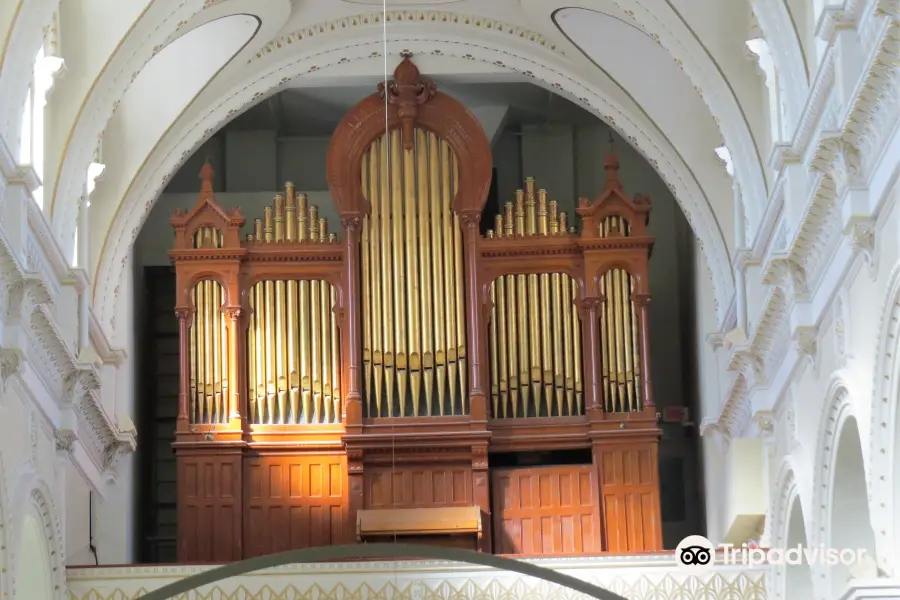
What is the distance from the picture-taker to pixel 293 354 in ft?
61.2

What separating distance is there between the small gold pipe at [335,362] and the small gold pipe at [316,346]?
12 cm

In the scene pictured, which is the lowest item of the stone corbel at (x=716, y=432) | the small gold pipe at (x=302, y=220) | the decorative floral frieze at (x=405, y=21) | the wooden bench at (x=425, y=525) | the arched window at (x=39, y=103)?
the wooden bench at (x=425, y=525)

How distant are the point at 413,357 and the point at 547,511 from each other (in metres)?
2.02

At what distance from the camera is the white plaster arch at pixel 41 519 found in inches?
531

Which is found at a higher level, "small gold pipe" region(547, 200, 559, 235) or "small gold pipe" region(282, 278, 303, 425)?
"small gold pipe" region(547, 200, 559, 235)

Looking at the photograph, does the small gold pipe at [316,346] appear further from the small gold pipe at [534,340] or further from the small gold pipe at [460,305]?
the small gold pipe at [534,340]

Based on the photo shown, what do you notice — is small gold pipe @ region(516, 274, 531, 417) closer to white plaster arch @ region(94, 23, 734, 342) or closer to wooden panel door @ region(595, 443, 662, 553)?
wooden panel door @ region(595, 443, 662, 553)

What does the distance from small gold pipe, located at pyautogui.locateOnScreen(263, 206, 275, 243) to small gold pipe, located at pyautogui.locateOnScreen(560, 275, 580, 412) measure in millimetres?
2961

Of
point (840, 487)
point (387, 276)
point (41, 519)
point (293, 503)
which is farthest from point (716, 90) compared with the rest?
point (41, 519)

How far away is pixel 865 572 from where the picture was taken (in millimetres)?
12602

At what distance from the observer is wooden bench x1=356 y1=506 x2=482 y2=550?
56.7ft

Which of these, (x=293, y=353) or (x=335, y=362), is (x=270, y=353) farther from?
(x=335, y=362)

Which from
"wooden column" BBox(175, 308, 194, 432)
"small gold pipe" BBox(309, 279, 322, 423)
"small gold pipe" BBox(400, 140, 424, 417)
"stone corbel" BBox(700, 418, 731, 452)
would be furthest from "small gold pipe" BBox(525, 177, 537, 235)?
"wooden column" BBox(175, 308, 194, 432)

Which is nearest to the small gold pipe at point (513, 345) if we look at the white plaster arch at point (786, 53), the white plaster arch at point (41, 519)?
the white plaster arch at point (41, 519)
